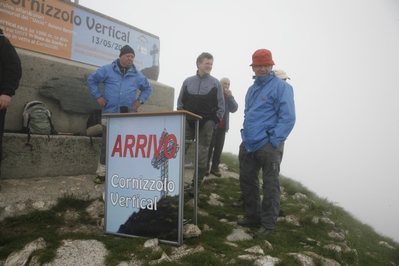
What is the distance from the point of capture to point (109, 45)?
6.85 m

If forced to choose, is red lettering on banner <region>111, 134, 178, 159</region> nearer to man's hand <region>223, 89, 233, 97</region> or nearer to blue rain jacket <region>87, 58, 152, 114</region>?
blue rain jacket <region>87, 58, 152, 114</region>

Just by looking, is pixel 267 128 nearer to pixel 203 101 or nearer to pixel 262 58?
pixel 262 58

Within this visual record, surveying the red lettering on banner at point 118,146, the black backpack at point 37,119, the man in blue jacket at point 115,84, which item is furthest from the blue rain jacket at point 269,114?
the black backpack at point 37,119

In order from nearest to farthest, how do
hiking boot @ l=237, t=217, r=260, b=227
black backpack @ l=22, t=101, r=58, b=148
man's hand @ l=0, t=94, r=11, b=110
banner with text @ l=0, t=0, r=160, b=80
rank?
man's hand @ l=0, t=94, r=11, b=110 < hiking boot @ l=237, t=217, r=260, b=227 < black backpack @ l=22, t=101, r=58, b=148 < banner with text @ l=0, t=0, r=160, b=80

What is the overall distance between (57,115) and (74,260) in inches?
140

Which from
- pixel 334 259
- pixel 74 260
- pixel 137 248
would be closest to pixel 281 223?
pixel 334 259

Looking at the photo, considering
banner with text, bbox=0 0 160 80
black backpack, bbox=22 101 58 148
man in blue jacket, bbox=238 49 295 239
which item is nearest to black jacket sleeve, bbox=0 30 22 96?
black backpack, bbox=22 101 58 148

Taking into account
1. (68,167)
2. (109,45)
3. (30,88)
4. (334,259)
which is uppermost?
(109,45)

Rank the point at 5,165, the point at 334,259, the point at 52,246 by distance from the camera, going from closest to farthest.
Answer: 1. the point at 52,246
2. the point at 334,259
3. the point at 5,165

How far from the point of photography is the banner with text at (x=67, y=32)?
17.6ft

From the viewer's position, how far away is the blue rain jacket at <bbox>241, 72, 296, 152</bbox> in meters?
3.70

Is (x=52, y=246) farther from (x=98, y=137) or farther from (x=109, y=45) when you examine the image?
(x=109, y=45)

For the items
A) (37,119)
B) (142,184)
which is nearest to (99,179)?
(37,119)

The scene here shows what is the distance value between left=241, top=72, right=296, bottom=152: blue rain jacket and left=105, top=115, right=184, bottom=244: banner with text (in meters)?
1.19
